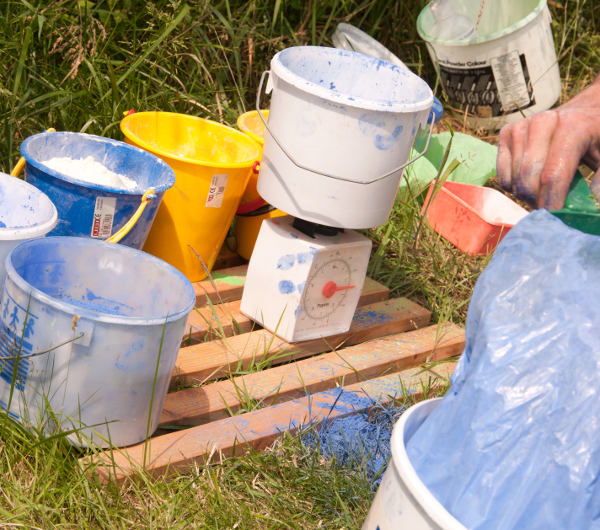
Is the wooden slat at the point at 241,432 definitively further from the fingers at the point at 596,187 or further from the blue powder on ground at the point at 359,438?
the fingers at the point at 596,187

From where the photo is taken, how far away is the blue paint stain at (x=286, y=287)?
5.87 feet

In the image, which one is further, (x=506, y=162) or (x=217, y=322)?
(x=217, y=322)

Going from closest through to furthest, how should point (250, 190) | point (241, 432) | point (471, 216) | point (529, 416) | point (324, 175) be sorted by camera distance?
1. point (529, 416)
2. point (241, 432)
3. point (324, 175)
4. point (250, 190)
5. point (471, 216)

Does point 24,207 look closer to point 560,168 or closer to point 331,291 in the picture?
point 331,291

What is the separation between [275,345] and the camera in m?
1.85

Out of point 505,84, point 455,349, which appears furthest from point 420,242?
point 505,84

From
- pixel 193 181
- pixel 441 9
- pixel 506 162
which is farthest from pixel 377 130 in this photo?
pixel 441 9

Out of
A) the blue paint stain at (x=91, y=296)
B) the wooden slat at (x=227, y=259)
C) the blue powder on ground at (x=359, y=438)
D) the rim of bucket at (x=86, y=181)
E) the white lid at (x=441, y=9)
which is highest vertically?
the white lid at (x=441, y=9)

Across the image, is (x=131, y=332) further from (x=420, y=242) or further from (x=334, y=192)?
(x=420, y=242)

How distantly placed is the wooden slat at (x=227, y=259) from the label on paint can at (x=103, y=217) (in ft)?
2.03

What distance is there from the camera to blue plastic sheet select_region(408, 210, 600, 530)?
795mm

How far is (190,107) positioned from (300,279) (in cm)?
106

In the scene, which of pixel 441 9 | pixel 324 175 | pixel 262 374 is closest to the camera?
A: pixel 324 175

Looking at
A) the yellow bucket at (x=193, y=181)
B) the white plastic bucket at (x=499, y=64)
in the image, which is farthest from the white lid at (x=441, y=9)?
the yellow bucket at (x=193, y=181)
